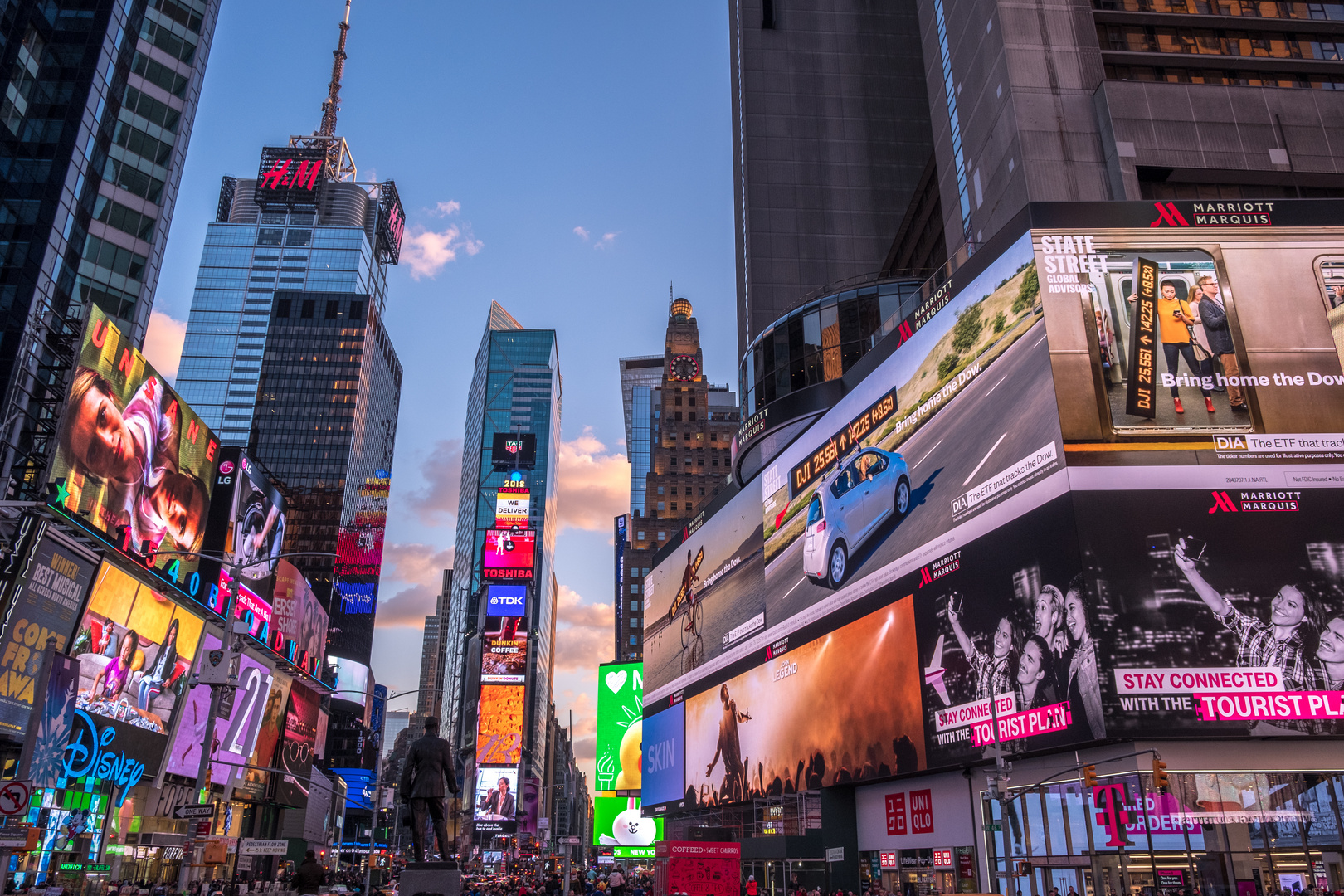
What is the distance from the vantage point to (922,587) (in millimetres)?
37250

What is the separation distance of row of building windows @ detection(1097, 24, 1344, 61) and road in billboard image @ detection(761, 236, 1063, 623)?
24.9 meters

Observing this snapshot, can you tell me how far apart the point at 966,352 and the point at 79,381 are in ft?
111

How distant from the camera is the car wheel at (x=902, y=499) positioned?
3934 cm

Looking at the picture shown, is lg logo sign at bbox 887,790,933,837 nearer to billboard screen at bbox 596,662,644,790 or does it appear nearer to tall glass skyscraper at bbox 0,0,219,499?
tall glass skyscraper at bbox 0,0,219,499

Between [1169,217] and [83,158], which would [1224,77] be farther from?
[83,158]

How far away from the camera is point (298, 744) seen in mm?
68750

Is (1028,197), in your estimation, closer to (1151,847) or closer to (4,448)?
(1151,847)

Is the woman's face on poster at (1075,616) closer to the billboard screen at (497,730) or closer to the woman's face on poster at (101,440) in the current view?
the woman's face on poster at (101,440)

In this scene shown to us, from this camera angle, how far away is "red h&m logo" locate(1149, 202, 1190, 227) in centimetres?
3478

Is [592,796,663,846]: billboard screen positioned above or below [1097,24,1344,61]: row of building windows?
below

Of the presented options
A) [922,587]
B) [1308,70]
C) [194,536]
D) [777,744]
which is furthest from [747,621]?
[1308,70]

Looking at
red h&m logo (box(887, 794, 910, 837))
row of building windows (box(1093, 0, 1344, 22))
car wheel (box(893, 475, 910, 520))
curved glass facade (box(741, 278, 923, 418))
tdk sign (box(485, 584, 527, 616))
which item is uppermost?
row of building windows (box(1093, 0, 1344, 22))

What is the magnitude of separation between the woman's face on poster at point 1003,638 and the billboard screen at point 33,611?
3272 centimetres

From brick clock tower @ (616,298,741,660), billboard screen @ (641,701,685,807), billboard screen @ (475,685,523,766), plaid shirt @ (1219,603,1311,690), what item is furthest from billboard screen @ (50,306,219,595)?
brick clock tower @ (616,298,741,660)
